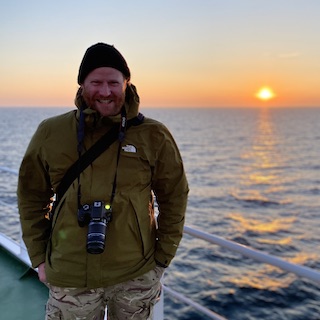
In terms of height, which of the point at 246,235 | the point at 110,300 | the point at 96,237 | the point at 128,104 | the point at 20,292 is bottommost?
the point at 246,235

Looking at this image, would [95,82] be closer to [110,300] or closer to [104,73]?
[104,73]

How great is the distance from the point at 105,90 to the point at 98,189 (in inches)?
17.9

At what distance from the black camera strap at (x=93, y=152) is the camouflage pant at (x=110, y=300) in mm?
473

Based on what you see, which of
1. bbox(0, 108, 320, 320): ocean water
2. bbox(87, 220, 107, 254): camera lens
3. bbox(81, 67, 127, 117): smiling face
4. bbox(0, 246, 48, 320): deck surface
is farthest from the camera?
bbox(0, 108, 320, 320): ocean water

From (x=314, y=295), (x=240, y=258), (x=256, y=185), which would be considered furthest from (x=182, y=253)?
(x=256, y=185)

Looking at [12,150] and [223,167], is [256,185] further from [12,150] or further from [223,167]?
[12,150]

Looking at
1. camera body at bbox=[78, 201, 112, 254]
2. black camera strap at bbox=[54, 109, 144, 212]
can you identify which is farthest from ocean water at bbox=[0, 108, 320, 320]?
camera body at bbox=[78, 201, 112, 254]

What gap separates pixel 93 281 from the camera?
1.84 metres

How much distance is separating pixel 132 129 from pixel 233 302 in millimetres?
8846

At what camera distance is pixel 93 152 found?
1.83 metres

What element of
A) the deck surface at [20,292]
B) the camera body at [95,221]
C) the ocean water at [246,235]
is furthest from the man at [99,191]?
the ocean water at [246,235]

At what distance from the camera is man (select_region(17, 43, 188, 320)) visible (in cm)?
182

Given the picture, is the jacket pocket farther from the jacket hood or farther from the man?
the jacket hood

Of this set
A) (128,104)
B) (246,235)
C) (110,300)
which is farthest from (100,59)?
(246,235)
